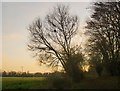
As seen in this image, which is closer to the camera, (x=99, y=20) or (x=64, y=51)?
(x=99, y=20)

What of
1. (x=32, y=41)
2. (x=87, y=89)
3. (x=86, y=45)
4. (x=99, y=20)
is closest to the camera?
(x=87, y=89)

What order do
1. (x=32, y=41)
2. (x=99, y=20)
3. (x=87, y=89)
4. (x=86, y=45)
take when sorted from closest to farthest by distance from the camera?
(x=87, y=89), (x=99, y=20), (x=86, y=45), (x=32, y=41)

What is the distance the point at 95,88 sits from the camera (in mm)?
33875

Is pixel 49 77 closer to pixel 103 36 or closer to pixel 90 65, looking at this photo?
pixel 103 36

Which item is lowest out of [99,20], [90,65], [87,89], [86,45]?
[87,89]

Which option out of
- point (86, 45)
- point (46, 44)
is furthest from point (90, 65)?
point (46, 44)

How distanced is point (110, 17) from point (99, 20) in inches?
77.6

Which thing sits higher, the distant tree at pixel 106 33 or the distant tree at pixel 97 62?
the distant tree at pixel 106 33

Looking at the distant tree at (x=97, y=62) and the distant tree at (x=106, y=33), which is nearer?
the distant tree at (x=106, y=33)

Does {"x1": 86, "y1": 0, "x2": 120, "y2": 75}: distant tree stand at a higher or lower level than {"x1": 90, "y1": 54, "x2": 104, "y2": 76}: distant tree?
higher

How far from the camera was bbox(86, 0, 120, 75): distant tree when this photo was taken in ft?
112

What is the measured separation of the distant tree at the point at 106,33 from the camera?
112 ft

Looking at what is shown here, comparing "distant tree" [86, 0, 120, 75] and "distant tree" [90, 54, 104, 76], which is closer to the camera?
"distant tree" [86, 0, 120, 75]

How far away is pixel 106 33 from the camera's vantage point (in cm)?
3712
